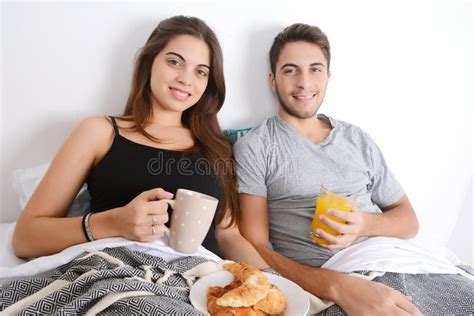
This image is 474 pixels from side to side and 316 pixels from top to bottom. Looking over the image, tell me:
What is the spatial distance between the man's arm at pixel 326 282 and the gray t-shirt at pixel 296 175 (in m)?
0.06

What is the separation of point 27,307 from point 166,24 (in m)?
0.95

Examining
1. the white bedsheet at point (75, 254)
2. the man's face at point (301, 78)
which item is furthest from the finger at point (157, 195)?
the man's face at point (301, 78)

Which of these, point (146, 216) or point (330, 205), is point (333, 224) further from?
point (146, 216)

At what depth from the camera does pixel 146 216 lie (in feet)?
3.22

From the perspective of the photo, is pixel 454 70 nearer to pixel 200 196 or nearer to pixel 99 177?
pixel 200 196

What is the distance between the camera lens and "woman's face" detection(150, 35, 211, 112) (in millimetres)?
1317

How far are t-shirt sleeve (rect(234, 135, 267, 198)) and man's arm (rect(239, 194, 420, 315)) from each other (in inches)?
1.1

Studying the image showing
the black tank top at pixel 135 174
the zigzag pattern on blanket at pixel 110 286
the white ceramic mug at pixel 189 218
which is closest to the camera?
the zigzag pattern on blanket at pixel 110 286

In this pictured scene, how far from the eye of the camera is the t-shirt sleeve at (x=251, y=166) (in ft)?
4.49

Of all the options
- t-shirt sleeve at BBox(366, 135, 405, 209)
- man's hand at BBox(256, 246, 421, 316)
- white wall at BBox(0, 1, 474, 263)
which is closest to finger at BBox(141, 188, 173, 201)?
man's hand at BBox(256, 246, 421, 316)

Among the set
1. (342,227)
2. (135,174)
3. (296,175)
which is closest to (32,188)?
(135,174)

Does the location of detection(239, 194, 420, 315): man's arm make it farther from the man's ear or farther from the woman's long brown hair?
the man's ear

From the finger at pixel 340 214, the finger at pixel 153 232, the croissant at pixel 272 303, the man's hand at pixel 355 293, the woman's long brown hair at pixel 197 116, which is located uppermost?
the woman's long brown hair at pixel 197 116

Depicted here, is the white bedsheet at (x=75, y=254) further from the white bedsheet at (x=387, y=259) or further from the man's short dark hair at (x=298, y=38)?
the man's short dark hair at (x=298, y=38)
